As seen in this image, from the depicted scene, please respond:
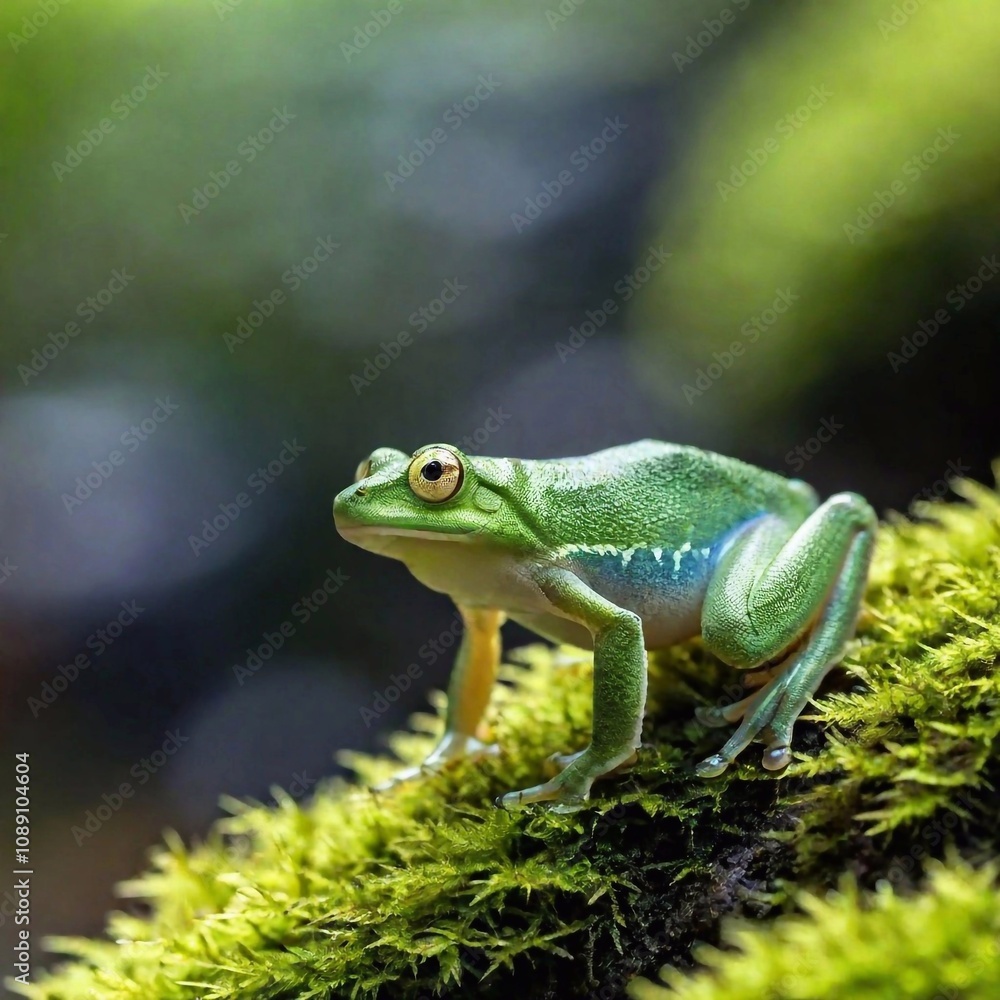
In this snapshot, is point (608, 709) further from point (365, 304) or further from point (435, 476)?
point (365, 304)

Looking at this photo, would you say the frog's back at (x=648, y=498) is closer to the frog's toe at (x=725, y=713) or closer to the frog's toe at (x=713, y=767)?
the frog's toe at (x=725, y=713)

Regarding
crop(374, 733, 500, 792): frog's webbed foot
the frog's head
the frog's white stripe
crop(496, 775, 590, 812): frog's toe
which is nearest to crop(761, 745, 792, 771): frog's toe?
crop(496, 775, 590, 812): frog's toe

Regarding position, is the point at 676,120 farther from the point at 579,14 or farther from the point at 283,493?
the point at 283,493

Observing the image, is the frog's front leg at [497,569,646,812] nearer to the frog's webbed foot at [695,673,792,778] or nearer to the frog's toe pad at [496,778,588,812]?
the frog's toe pad at [496,778,588,812]

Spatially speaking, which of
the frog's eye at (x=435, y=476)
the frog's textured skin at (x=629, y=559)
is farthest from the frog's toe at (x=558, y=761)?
the frog's eye at (x=435, y=476)

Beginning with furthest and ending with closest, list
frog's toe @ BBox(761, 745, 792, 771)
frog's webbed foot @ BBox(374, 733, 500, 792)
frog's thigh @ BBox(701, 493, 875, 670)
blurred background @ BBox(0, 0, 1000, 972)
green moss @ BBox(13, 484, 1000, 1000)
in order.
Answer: blurred background @ BBox(0, 0, 1000, 972)
frog's webbed foot @ BBox(374, 733, 500, 792)
frog's thigh @ BBox(701, 493, 875, 670)
frog's toe @ BBox(761, 745, 792, 771)
green moss @ BBox(13, 484, 1000, 1000)

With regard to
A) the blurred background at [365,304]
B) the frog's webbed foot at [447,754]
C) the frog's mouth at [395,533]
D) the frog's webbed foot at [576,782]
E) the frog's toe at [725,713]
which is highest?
the blurred background at [365,304]

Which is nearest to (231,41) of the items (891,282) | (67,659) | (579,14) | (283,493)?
(579,14)

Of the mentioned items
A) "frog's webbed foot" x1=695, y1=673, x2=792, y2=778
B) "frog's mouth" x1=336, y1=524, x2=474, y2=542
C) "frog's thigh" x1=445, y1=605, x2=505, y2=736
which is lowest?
"frog's webbed foot" x1=695, y1=673, x2=792, y2=778
